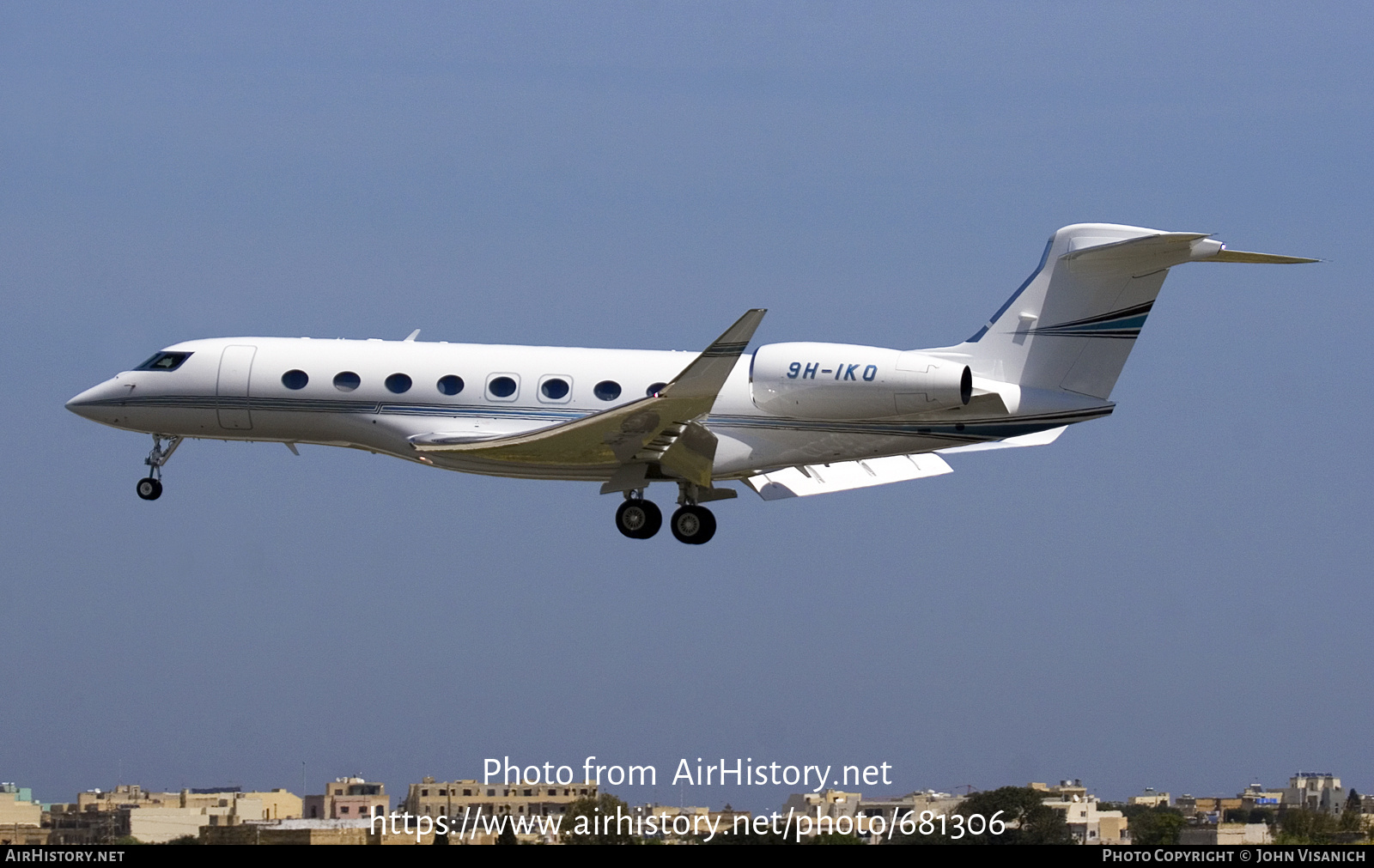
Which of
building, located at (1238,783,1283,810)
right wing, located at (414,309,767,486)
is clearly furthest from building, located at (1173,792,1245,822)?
right wing, located at (414,309,767,486)

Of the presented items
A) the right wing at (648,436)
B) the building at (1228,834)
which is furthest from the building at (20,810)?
the building at (1228,834)

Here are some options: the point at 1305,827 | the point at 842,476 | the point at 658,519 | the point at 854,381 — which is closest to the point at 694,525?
the point at 658,519

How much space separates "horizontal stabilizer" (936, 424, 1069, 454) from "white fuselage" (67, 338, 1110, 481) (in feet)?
0.63

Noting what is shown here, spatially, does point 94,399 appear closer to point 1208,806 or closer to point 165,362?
point 165,362

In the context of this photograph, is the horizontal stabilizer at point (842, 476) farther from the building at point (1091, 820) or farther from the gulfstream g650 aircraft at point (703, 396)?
the building at point (1091, 820)

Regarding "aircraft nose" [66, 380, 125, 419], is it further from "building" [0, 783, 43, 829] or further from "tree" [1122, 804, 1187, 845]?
"tree" [1122, 804, 1187, 845]

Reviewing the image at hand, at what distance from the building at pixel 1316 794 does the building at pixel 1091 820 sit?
2.38m

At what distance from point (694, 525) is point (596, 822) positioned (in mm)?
5677

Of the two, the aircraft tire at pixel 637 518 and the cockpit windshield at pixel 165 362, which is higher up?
the cockpit windshield at pixel 165 362

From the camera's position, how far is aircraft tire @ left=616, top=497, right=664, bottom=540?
2716cm

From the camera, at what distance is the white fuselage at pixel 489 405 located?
25906 mm

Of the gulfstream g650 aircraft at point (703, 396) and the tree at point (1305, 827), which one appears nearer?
the tree at point (1305, 827)

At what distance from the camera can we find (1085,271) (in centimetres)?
2586

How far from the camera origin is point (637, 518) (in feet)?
89.1
